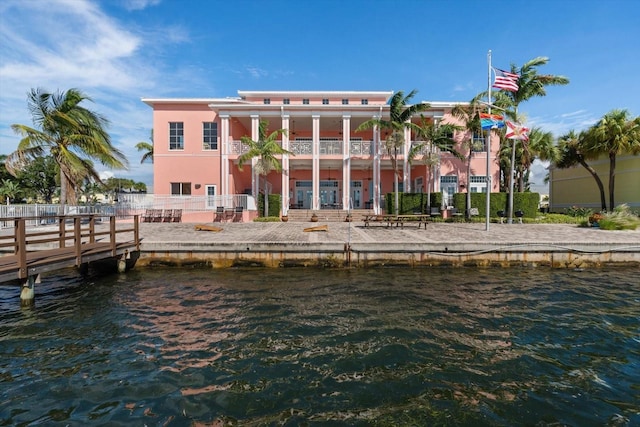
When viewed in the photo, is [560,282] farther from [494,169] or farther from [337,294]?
[494,169]

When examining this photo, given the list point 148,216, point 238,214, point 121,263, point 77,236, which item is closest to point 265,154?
point 238,214

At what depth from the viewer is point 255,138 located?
21.7m

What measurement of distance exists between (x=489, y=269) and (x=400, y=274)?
3.01 metres

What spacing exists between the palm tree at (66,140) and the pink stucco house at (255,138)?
20.5 feet

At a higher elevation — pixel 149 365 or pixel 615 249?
pixel 615 249

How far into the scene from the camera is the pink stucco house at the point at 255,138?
21.8 meters

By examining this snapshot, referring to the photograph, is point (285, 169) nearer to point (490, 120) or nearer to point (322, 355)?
point (490, 120)

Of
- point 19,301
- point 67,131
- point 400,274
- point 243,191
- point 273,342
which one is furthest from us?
point 243,191

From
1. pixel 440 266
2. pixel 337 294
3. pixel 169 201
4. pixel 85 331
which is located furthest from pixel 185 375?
pixel 169 201

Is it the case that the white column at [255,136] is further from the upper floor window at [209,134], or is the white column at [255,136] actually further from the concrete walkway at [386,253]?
the concrete walkway at [386,253]

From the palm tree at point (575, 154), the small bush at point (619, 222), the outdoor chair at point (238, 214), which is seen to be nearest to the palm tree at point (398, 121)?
the outdoor chair at point (238, 214)

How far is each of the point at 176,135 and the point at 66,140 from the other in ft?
28.9

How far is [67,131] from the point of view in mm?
15195

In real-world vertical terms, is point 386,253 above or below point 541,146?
below
